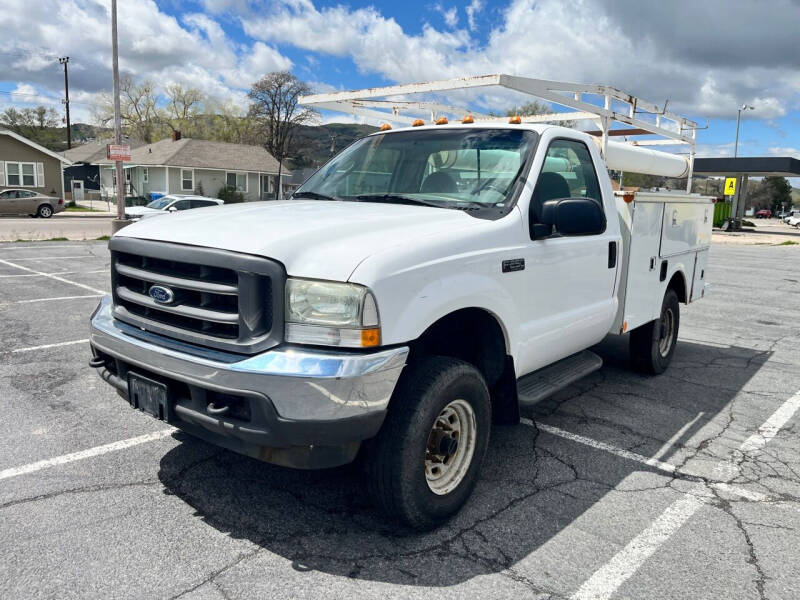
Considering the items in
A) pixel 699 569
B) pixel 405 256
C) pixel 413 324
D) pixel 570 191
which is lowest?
pixel 699 569

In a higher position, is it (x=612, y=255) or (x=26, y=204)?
(x=612, y=255)

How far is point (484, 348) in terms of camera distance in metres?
3.76

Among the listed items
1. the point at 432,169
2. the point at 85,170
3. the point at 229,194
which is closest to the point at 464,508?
the point at 432,169

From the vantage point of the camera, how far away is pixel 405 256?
2.92 meters

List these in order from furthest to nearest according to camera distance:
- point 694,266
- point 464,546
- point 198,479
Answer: point 694,266 < point 198,479 < point 464,546

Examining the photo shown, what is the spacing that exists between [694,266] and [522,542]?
4428 millimetres

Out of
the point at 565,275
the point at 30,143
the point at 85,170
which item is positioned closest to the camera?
the point at 565,275

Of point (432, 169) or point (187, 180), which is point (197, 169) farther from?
point (432, 169)

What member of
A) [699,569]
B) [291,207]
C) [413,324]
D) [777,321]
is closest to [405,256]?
[413,324]

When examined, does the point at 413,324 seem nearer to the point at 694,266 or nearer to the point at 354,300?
the point at 354,300

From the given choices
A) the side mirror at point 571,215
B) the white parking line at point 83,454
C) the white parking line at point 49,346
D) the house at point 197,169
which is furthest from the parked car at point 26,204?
the side mirror at point 571,215

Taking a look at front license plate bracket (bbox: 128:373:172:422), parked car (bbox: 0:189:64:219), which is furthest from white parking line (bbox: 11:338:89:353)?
parked car (bbox: 0:189:64:219)

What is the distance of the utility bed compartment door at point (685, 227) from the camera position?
18.5 ft

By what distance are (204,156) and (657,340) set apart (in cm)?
4587
